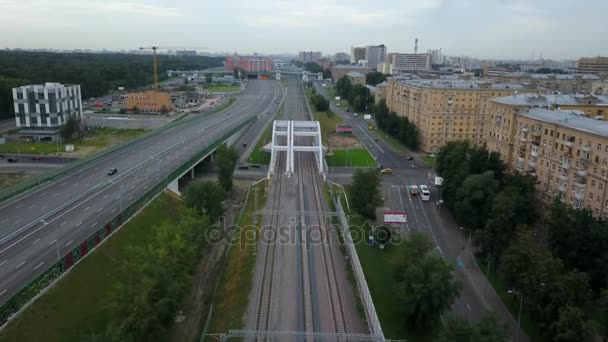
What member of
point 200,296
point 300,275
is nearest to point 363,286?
point 300,275

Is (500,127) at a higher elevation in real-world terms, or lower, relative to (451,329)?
higher

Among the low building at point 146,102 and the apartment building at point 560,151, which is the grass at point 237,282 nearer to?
the apartment building at point 560,151

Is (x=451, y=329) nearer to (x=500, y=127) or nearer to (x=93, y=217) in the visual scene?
(x=93, y=217)

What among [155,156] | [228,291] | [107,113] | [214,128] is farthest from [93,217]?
[107,113]

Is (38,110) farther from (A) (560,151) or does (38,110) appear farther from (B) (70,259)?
(A) (560,151)

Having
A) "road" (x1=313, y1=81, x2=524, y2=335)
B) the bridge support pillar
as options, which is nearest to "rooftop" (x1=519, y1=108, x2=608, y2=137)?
"road" (x1=313, y1=81, x2=524, y2=335)

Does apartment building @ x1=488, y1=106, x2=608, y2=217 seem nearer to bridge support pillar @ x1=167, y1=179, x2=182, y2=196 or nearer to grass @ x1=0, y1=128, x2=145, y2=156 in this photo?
bridge support pillar @ x1=167, y1=179, x2=182, y2=196

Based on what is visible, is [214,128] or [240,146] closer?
[240,146]
